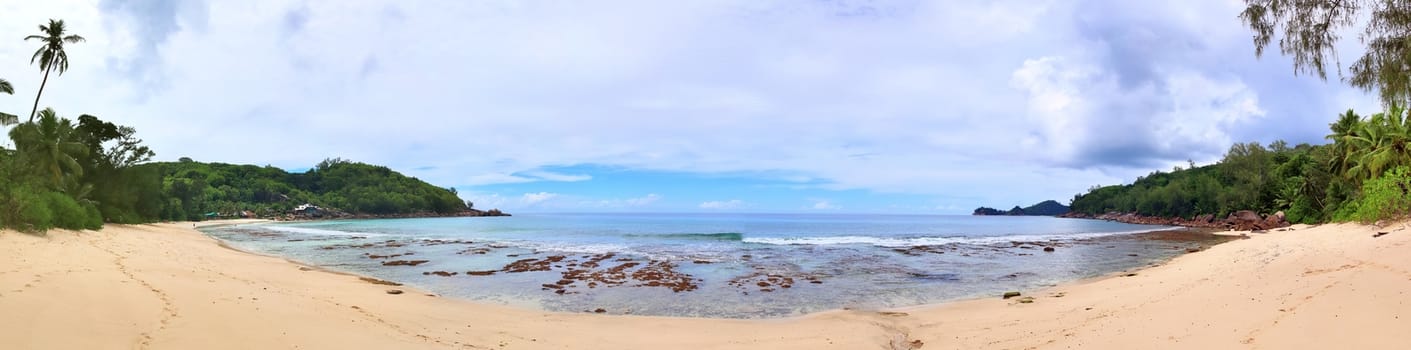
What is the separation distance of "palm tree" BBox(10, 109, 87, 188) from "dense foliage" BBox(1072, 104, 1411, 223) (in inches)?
1959

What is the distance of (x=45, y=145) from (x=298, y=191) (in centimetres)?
12661

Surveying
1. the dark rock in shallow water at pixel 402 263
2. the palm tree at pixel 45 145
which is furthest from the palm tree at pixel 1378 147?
the palm tree at pixel 45 145

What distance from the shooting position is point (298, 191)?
453 ft

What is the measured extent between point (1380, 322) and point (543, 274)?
2054cm

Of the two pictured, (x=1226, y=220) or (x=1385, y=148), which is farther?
(x=1226, y=220)

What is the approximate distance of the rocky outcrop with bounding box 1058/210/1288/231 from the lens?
2050 inches

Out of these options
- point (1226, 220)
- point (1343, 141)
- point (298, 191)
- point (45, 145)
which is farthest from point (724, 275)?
point (298, 191)

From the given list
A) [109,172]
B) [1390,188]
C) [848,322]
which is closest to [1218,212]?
[1390,188]

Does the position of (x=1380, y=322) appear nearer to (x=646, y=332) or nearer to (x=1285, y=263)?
(x=1285, y=263)

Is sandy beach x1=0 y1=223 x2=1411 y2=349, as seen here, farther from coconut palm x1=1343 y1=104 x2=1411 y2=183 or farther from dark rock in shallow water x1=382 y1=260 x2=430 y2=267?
coconut palm x1=1343 y1=104 x2=1411 y2=183

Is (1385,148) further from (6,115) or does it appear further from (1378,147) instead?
(6,115)

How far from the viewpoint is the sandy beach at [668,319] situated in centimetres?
642

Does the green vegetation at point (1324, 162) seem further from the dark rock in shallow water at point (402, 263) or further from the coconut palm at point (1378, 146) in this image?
the dark rock in shallow water at point (402, 263)

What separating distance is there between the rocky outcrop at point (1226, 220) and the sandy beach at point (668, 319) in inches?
2123
